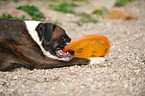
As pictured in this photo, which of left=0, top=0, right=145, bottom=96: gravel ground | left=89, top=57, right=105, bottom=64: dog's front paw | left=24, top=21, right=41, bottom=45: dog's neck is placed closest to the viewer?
left=0, top=0, right=145, bottom=96: gravel ground

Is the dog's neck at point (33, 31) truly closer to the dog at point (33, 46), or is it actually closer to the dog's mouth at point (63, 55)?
the dog at point (33, 46)

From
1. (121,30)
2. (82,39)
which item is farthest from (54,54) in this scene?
(121,30)

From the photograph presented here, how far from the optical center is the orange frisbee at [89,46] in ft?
9.91

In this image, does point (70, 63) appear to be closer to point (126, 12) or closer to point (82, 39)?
point (82, 39)

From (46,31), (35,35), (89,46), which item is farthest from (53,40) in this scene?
(89,46)

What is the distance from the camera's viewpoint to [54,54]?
10.4ft

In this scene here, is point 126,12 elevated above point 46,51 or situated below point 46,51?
above

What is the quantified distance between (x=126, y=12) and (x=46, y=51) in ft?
16.8

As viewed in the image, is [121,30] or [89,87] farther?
[121,30]

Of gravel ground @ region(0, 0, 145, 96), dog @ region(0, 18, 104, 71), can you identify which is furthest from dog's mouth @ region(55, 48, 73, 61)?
gravel ground @ region(0, 0, 145, 96)

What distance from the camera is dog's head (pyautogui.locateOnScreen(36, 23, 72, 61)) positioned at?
296 cm

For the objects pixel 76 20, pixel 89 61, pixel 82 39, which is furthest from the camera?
pixel 76 20

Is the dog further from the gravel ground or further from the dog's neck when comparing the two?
the gravel ground

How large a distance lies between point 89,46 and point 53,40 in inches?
28.1
